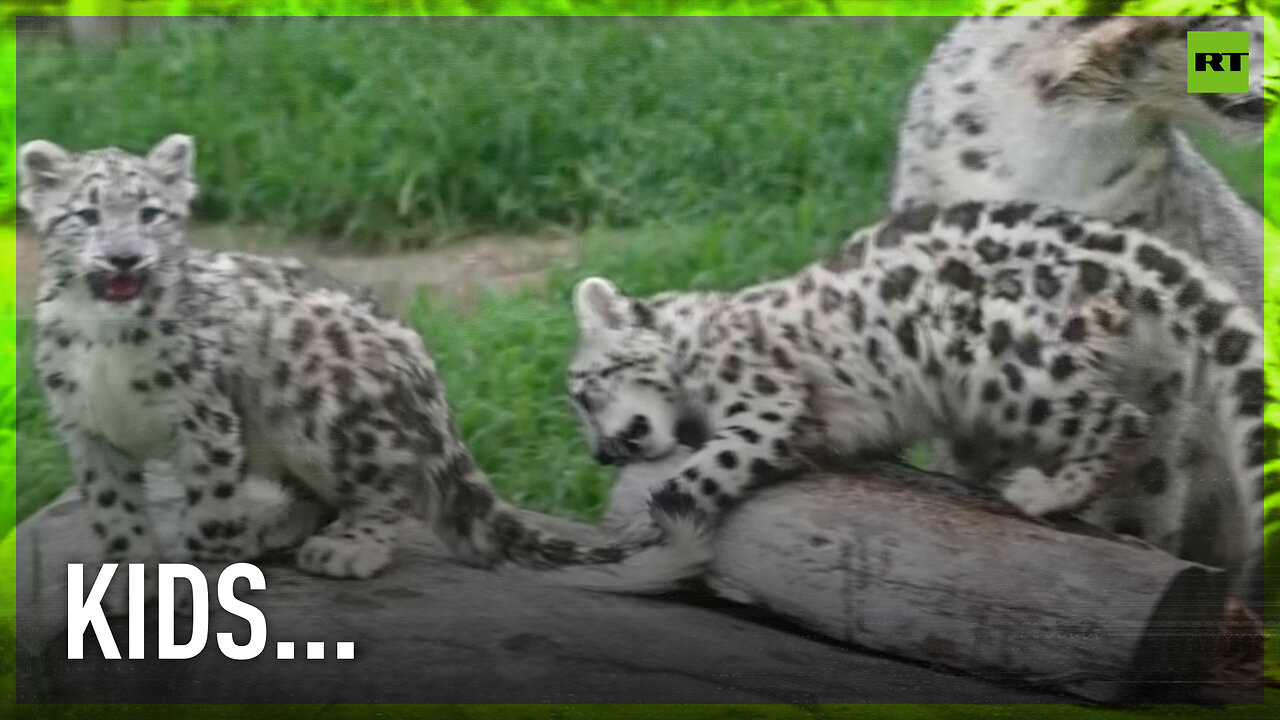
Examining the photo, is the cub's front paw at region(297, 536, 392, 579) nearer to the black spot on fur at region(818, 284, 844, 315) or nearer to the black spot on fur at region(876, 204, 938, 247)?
the black spot on fur at region(818, 284, 844, 315)

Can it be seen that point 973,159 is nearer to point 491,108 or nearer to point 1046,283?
point 1046,283

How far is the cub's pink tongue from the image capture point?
12.2 ft

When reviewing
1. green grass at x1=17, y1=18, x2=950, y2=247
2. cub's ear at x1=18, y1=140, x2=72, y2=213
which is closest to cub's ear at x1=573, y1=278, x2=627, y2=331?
green grass at x1=17, y1=18, x2=950, y2=247

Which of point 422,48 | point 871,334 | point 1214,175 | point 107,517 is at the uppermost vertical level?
point 422,48

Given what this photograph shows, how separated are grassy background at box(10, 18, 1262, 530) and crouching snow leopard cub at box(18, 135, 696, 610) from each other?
8 centimetres

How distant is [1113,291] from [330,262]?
172 cm

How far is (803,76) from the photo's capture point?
387 centimetres

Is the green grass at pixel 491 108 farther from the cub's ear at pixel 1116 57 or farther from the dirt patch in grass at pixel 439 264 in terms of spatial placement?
the cub's ear at pixel 1116 57

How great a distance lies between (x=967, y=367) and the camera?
3852 millimetres

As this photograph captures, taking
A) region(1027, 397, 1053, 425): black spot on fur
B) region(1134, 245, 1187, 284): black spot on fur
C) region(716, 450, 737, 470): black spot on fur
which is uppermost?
region(1134, 245, 1187, 284): black spot on fur

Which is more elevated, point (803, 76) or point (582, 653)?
point (803, 76)

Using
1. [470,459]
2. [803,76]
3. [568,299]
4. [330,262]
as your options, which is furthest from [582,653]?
[803,76]

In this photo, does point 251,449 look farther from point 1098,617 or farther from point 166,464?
point 1098,617

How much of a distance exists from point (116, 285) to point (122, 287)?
1 centimetres
